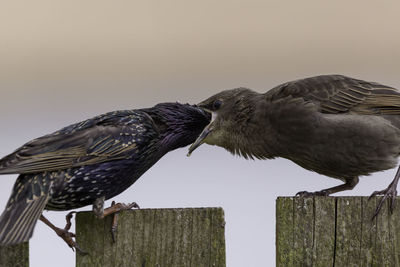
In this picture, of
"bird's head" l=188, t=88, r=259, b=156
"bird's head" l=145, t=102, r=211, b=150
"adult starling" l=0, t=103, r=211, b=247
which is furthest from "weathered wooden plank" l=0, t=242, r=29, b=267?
"bird's head" l=188, t=88, r=259, b=156

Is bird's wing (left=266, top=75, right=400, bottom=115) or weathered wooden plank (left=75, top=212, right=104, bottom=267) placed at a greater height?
bird's wing (left=266, top=75, right=400, bottom=115)

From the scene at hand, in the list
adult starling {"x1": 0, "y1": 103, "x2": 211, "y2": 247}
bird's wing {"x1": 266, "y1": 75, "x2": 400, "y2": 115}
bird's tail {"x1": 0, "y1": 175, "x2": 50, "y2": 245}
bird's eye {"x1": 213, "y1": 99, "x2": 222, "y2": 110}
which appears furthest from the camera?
bird's eye {"x1": 213, "y1": 99, "x2": 222, "y2": 110}

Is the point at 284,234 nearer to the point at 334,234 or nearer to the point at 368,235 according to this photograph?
the point at 334,234

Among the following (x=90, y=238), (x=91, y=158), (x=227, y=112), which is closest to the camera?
(x=90, y=238)

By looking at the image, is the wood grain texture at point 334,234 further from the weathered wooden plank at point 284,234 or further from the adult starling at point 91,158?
the adult starling at point 91,158

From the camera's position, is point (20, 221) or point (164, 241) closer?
point (164, 241)

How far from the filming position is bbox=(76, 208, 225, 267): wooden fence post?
8.23 ft

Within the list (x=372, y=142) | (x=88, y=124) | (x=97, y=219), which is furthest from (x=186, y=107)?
(x=97, y=219)

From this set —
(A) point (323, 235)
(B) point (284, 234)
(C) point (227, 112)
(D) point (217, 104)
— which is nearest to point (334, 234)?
(A) point (323, 235)

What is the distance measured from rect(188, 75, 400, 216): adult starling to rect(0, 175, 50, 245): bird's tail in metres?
1.26

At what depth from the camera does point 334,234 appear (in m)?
2.49

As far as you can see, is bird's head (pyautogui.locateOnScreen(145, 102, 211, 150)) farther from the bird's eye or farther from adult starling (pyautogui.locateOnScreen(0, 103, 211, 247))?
the bird's eye

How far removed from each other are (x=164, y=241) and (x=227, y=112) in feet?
8.21

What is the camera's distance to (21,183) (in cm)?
350
